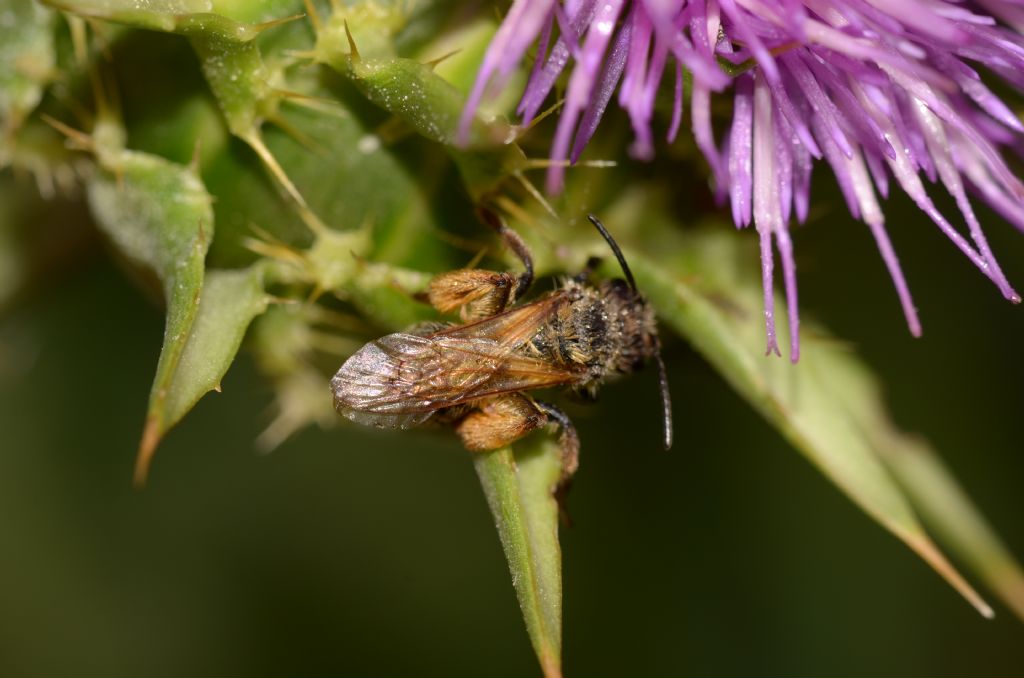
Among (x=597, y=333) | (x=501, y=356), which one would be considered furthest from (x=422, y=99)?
(x=597, y=333)

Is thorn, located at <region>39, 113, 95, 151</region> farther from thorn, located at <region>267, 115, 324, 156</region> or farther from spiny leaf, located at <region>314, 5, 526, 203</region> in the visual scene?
spiny leaf, located at <region>314, 5, 526, 203</region>

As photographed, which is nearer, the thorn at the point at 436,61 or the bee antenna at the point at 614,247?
the thorn at the point at 436,61

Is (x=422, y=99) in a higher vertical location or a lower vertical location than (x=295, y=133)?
higher

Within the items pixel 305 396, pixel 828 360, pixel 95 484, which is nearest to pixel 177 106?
pixel 305 396

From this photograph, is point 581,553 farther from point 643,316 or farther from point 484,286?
point 484,286

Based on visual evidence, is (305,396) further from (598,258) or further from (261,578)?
(261,578)

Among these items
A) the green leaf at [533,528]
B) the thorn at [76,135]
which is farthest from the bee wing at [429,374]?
the thorn at [76,135]

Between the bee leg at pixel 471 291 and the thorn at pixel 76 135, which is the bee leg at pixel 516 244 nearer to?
the bee leg at pixel 471 291
